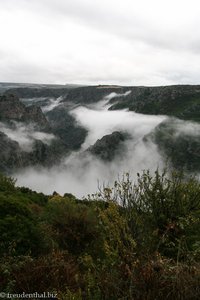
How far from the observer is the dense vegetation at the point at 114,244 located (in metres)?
9.91

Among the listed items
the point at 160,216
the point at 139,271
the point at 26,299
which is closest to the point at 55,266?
the point at 26,299

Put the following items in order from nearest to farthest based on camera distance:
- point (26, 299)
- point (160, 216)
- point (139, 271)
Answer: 1. point (139, 271)
2. point (26, 299)
3. point (160, 216)

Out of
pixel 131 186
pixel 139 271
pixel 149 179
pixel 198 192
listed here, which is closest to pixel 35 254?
pixel 131 186

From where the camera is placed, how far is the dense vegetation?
9.91 m

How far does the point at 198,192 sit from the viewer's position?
89.9ft

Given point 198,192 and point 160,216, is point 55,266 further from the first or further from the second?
point 198,192

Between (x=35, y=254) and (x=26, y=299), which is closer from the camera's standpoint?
(x=26, y=299)

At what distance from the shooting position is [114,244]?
17.9 metres

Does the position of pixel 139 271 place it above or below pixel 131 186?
above

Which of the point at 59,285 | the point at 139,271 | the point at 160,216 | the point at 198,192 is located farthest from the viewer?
the point at 198,192

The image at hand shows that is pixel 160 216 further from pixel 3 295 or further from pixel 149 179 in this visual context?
pixel 3 295

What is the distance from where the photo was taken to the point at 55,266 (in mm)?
14250

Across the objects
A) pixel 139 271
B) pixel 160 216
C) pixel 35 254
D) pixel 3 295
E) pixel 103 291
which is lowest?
pixel 35 254

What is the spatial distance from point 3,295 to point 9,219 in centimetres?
1085
